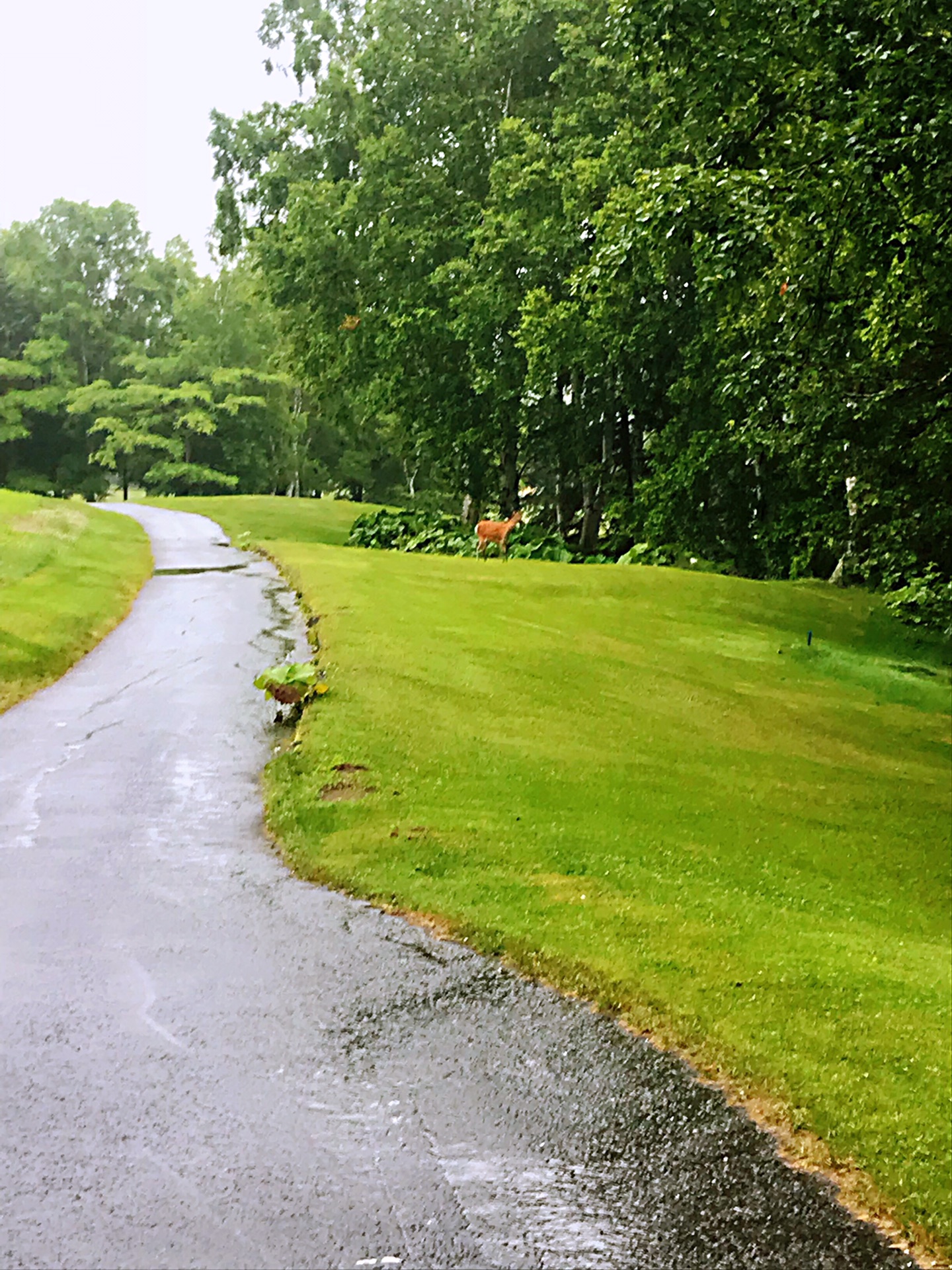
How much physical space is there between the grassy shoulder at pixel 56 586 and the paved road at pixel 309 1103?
15.4 feet

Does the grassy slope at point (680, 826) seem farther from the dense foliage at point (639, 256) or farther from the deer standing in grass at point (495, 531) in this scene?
the deer standing in grass at point (495, 531)

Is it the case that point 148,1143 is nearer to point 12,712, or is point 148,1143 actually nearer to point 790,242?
point 12,712

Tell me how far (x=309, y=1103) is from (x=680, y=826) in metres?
4.45

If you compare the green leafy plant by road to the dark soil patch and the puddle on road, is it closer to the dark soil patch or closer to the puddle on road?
the dark soil patch

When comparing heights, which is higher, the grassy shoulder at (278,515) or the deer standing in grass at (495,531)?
the deer standing in grass at (495,531)

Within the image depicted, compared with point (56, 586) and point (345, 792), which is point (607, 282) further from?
point (56, 586)

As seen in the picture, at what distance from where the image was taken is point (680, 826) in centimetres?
766

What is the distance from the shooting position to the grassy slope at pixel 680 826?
15.0 feet

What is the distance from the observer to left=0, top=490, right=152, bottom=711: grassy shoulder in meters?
10.6

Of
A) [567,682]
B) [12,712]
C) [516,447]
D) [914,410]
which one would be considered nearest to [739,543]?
[516,447]

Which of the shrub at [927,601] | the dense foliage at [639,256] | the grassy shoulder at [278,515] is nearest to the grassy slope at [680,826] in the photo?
the shrub at [927,601]

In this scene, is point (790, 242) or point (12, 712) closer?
point (12, 712)

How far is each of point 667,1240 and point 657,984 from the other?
169 cm

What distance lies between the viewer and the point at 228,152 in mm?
33094
